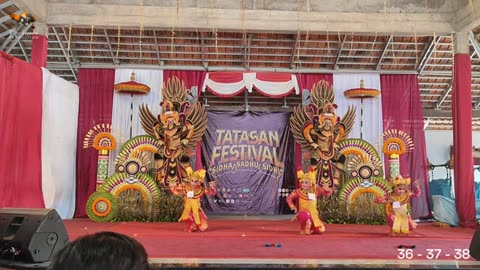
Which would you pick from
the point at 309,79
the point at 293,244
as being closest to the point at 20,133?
the point at 293,244

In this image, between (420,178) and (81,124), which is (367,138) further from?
(81,124)

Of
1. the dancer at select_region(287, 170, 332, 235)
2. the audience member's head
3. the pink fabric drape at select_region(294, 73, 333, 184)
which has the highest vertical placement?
the pink fabric drape at select_region(294, 73, 333, 184)

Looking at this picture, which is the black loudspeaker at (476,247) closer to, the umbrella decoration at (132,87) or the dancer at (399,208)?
the dancer at (399,208)

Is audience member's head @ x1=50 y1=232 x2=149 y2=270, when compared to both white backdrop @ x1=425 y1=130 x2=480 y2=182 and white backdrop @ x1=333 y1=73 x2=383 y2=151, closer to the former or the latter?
white backdrop @ x1=333 y1=73 x2=383 y2=151

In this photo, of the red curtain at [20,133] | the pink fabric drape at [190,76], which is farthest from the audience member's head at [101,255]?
the pink fabric drape at [190,76]

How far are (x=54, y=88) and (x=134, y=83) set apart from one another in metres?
1.38

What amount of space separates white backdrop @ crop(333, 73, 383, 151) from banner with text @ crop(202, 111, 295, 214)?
3.74 ft

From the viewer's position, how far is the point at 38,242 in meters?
2.00

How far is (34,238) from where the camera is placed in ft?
6.51

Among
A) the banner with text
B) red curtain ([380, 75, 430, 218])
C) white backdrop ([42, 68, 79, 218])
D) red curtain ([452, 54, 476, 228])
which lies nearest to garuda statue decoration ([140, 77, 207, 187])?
the banner with text

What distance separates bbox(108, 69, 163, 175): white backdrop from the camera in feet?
26.0

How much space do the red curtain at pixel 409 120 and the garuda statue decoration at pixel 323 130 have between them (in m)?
0.86

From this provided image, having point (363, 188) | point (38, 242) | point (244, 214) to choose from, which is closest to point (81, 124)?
point (244, 214)

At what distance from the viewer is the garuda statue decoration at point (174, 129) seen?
7402mm
